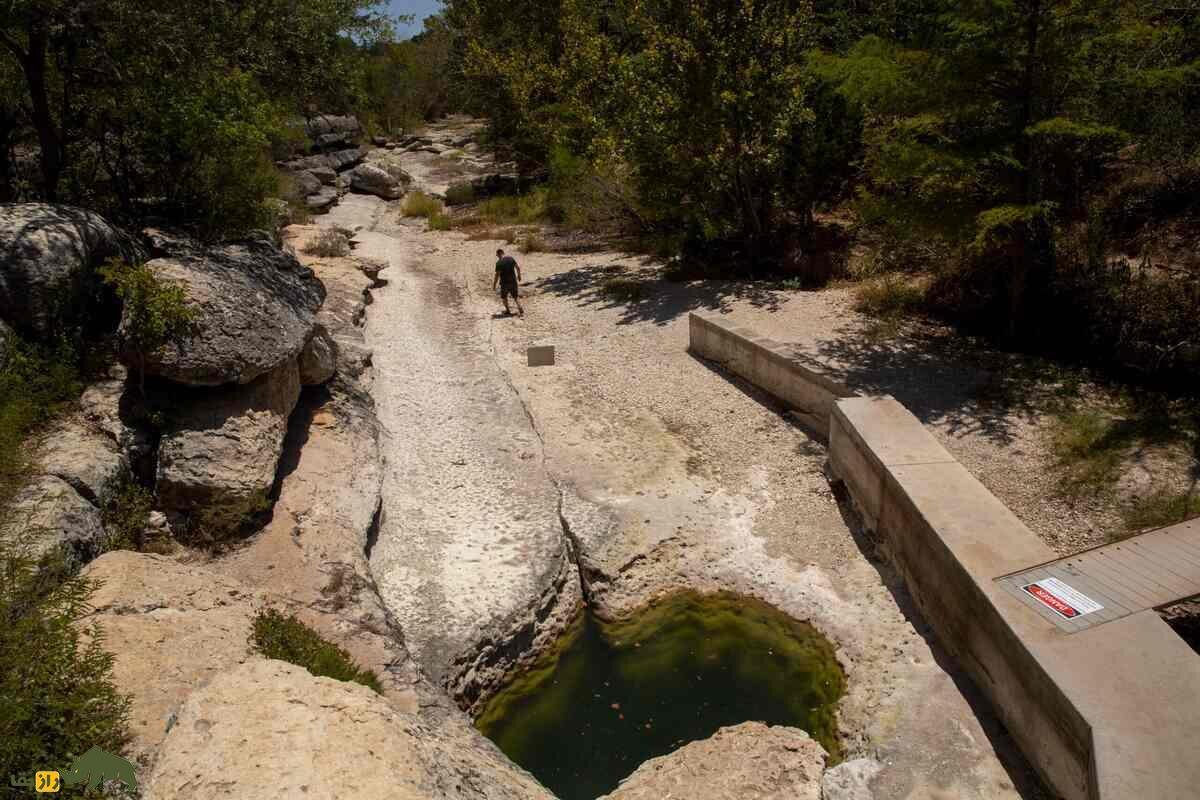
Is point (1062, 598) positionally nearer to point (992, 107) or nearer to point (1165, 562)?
Answer: point (1165, 562)

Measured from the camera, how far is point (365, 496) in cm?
905

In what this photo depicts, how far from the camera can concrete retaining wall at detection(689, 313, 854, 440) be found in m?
10.7

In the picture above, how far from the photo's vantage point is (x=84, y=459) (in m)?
7.00

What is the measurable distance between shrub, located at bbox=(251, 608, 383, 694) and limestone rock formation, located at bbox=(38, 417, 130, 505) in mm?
2229

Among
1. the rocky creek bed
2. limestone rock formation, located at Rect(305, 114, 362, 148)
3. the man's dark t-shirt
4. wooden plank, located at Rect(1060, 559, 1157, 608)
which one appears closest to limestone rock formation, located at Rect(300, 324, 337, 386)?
the rocky creek bed

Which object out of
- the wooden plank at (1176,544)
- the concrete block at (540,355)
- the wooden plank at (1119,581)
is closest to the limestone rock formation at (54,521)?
the concrete block at (540,355)

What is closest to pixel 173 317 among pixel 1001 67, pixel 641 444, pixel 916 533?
pixel 641 444

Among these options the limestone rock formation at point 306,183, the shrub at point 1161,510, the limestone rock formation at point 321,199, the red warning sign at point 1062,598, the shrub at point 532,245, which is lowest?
the shrub at point 1161,510

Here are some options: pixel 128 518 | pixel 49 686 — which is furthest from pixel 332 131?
pixel 49 686

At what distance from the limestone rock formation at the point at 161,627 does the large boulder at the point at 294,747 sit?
1.56ft

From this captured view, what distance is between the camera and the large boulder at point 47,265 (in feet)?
25.0

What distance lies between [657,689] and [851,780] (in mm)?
2184

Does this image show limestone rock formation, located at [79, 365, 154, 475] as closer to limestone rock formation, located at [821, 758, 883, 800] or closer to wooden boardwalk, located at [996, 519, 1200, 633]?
limestone rock formation, located at [821, 758, 883, 800]

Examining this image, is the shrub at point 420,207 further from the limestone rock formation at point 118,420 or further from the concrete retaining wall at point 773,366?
the limestone rock formation at point 118,420
